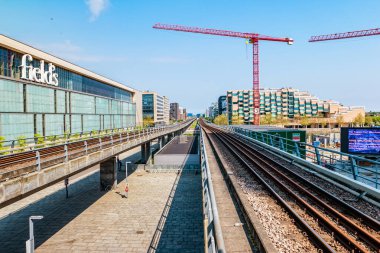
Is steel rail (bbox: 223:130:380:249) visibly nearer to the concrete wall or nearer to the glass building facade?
the concrete wall

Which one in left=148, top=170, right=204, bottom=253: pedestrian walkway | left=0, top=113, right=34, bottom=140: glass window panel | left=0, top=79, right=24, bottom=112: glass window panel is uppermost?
left=0, top=79, right=24, bottom=112: glass window panel

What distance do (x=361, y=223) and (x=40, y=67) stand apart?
166ft

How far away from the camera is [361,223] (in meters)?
8.55

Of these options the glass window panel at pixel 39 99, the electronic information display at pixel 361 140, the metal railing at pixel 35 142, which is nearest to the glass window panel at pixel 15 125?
the metal railing at pixel 35 142

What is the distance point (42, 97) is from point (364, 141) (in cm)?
4271

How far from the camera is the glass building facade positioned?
34000 mm

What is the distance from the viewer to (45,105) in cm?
4162

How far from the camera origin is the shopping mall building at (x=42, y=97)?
3453 centimetres

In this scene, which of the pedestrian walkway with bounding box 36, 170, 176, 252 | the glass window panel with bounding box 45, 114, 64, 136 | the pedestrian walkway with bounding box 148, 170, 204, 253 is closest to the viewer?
the pedestrian walkway with bounding box 148, 170, 204, 253

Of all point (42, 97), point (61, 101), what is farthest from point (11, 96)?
point (61, 101)

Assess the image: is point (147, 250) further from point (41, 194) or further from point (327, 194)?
point (41, 194)

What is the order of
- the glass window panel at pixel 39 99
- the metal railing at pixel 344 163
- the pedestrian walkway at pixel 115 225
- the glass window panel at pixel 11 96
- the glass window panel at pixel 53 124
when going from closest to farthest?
the metal railing at pixel 344 163, the pedestrian walkway at pixel 115 225, the glass window panel at pixel 11 96, the glass window panel at pixel 39 99, the glass window panel at pixel 53 124

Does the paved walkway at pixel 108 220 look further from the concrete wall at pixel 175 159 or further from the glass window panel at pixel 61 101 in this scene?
the glass window panel at pixel 61 101

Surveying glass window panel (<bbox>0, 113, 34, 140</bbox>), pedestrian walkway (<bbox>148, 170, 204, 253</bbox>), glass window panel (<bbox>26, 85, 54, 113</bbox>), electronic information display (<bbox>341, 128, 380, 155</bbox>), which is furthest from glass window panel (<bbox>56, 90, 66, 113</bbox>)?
electronic information display (<bbox>341, 128, 380, 155</bbox>)
